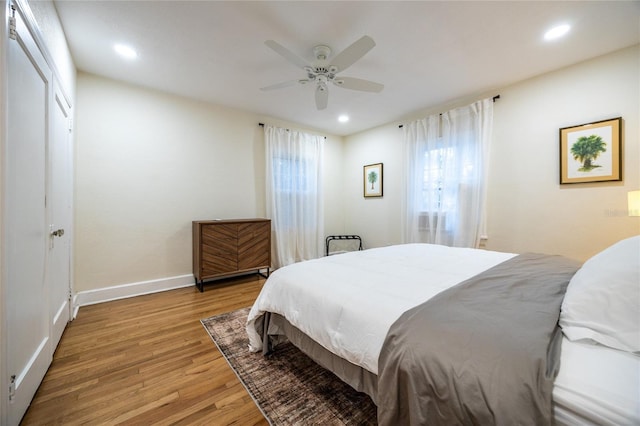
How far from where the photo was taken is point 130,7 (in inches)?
70.5

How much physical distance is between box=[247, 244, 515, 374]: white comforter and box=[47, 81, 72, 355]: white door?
57.0 inches

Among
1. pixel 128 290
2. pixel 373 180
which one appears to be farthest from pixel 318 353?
pixel 373 180

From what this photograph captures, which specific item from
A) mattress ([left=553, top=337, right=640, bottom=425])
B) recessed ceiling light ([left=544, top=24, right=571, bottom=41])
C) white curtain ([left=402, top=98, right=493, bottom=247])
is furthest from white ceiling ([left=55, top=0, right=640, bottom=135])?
mattress ([left=553, top=337, right=640, bottom=425])

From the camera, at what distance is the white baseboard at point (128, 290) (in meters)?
2.65

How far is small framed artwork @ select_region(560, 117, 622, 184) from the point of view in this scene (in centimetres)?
228

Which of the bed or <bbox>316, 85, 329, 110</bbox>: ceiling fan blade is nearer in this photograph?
the bed

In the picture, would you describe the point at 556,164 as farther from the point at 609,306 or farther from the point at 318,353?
the point at 318,353

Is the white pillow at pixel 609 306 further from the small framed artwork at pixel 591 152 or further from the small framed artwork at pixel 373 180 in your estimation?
the small framed artwork at pixel 373 180

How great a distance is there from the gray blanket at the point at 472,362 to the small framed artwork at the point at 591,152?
7.02 ft

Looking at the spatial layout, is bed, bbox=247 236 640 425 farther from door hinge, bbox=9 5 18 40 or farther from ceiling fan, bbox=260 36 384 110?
door hinge, bbox=9 5 18 40

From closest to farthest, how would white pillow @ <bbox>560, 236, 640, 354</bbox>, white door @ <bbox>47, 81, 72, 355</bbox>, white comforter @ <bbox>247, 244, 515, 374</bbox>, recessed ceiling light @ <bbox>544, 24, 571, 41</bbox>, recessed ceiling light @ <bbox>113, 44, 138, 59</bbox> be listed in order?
white pillow @ <bbox>560, 236, 640, 354</bbox> → white comforter @ <bbox>247, 244, 515, 374</bbox> → white door @ <bbox>47, 81, 72, 355</bbox> → recessed ceiling light @ <bbox>544, 24, 571, 41</bbox> → recessed ceiling light @ <bbox>113, 44, 138, 59</bbox>

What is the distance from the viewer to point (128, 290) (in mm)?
2902

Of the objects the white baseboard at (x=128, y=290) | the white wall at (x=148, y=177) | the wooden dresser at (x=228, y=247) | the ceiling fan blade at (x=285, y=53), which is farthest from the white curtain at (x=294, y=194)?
the ceiling fan blade at (x=285, y=53)

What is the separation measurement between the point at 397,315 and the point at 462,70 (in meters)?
2.80
